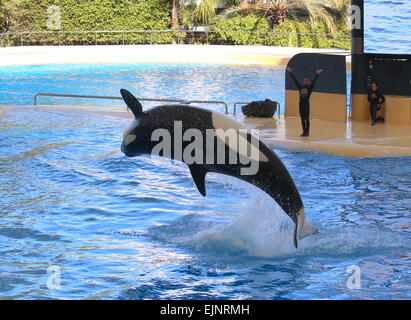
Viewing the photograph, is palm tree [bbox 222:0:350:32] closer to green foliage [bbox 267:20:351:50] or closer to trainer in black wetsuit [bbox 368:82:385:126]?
green foliage [bbox 267:20:351:50]

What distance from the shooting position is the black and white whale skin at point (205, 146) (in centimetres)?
481

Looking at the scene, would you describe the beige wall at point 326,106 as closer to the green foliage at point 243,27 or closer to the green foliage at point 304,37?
the green foliage at point 304,37

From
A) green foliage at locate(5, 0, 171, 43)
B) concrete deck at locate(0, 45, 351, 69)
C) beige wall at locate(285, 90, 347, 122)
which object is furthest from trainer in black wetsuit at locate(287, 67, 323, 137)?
green foliage at locate(5, 0, 171, 43)

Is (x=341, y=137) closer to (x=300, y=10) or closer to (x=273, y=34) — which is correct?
(x=273, y=34)

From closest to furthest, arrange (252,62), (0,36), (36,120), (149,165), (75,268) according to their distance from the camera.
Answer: (75,268) < (149,165) < (36,120) < (252,62) < (0,36)

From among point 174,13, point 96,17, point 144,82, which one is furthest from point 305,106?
point 96,17

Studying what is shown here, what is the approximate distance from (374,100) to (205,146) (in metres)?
7.78

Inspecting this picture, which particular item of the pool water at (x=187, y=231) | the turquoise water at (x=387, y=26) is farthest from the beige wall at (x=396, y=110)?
the pool water at (x=187, y=231)

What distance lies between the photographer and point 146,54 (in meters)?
25.3

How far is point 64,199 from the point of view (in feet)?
25.6

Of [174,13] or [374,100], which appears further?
[174,13]

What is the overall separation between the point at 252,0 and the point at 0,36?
34.9 ft
